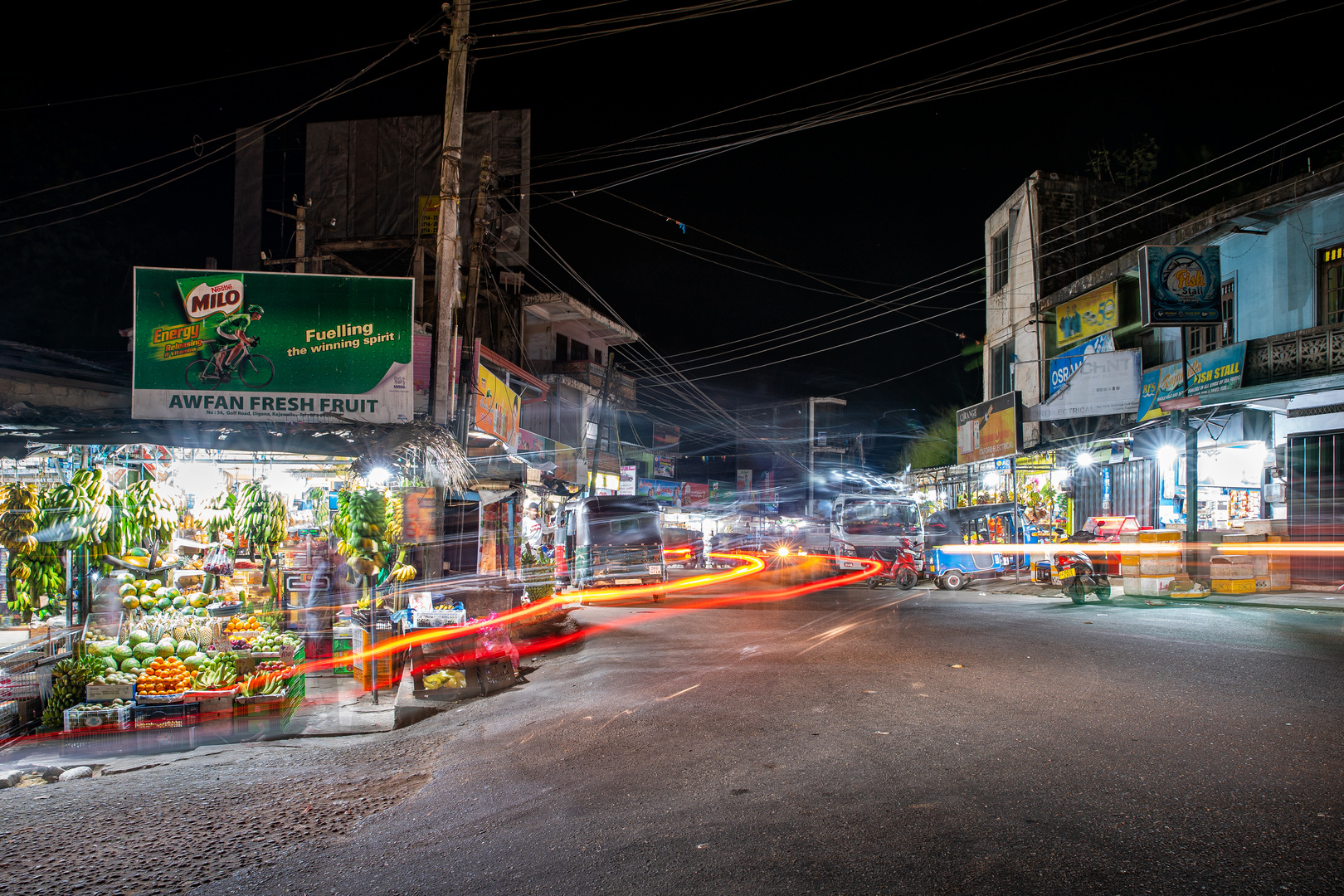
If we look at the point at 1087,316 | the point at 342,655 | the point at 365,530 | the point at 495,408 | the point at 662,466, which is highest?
the point at 1087,316

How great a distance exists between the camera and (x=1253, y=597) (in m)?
15.5

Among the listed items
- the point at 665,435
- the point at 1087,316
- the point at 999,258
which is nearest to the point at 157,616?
the point at 1087,316

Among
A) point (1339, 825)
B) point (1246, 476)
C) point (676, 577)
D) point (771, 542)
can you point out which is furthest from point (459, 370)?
point (771, 542)

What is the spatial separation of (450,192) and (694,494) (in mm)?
42347

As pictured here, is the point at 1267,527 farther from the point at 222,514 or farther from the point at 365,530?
the point at 222,514

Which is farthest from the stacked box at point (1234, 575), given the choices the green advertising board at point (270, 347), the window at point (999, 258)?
the green advertising board at point (270, 347)

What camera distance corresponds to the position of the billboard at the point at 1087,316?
23.0 meters

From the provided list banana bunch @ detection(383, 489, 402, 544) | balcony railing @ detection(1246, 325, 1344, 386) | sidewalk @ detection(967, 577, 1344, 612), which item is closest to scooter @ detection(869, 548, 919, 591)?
sidewalk @ detection(967, 577, 1344, 612)

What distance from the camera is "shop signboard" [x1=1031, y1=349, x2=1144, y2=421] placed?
21.7 m

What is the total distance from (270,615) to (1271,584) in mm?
20319

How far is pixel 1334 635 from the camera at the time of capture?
10.1 m

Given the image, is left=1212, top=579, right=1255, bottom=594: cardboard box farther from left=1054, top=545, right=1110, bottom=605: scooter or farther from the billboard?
the billboard

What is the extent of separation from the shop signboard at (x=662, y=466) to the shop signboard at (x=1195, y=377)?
30.0 meters

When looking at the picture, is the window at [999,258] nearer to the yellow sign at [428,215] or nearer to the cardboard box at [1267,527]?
the cardboard box at [1267,527]
